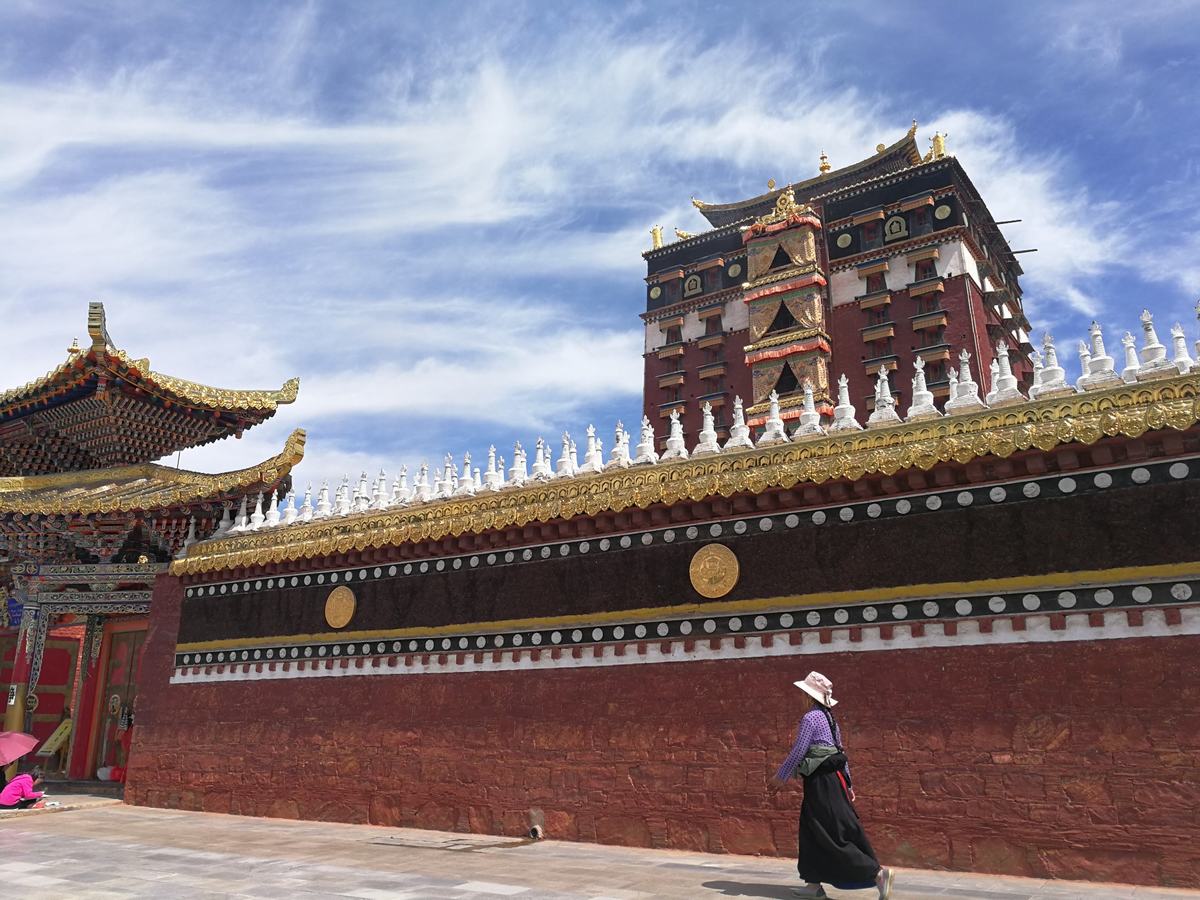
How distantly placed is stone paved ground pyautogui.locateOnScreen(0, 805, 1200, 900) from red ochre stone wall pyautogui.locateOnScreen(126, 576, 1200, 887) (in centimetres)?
32

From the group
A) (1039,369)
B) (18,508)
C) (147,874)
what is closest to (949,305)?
(1039,369)

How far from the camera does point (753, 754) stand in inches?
326

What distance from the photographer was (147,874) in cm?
725

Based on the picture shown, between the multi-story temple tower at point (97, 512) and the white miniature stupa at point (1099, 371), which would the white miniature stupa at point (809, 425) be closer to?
the white miniature stupa at point (1099, 371)

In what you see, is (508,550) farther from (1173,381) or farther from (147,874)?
(1173,381)

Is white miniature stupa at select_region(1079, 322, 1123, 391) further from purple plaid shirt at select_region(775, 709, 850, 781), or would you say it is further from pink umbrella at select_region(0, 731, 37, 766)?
pink umbrella at select_region(0, 731, 37, 766)

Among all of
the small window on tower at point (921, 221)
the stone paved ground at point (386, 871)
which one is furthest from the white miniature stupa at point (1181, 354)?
the small window on tower at point (921, 221)

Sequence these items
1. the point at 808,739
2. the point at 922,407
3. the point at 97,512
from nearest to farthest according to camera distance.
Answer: the point at 808,739, the point at 922,407, the point at 97,512

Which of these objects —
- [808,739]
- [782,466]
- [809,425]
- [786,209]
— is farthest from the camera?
[786,209]

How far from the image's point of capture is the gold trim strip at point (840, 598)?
6.99 meters

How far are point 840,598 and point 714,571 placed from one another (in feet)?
4.29

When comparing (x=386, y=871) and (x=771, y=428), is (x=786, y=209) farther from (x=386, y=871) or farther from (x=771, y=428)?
(x=386, y=871)

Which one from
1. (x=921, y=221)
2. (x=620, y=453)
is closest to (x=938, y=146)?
(x=921, y=221)

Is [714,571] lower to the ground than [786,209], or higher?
lower
